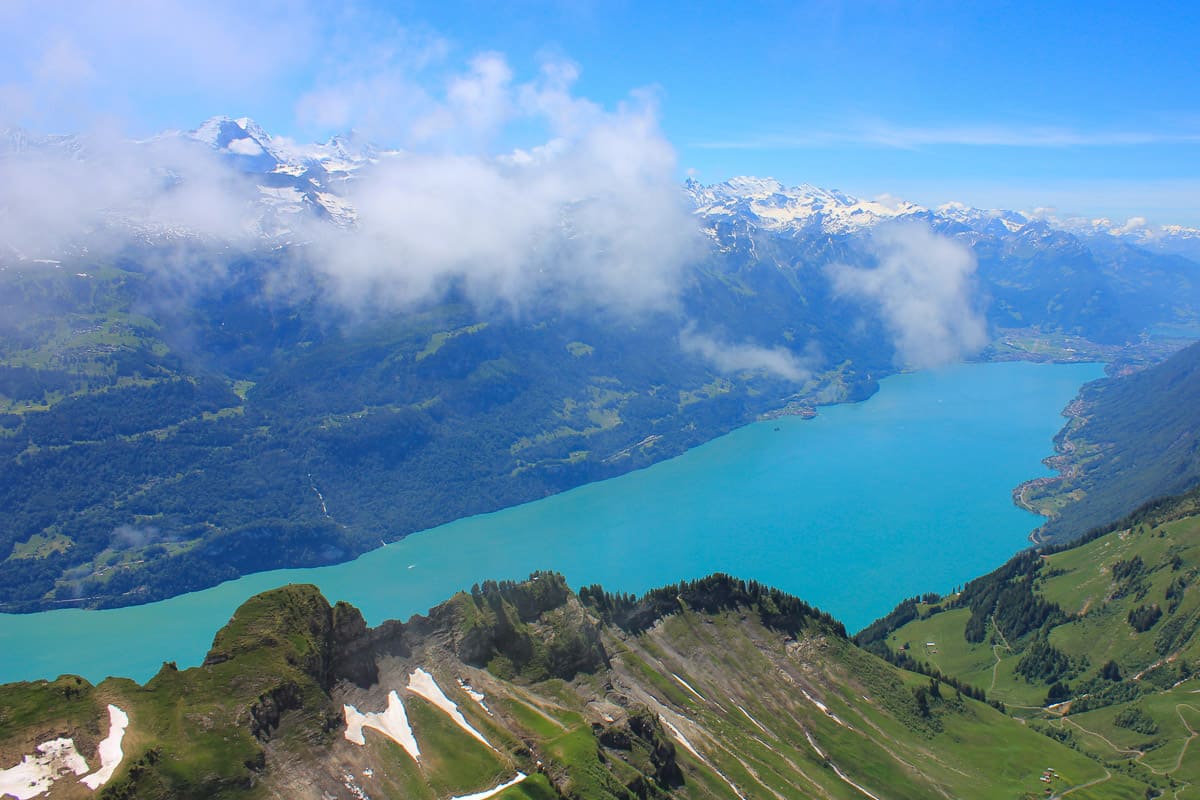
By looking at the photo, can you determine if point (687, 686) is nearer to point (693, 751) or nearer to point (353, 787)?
point (693, 751)

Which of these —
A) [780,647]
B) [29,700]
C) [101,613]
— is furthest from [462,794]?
[101,613]

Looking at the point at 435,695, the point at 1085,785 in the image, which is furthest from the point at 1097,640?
the point at 435,695

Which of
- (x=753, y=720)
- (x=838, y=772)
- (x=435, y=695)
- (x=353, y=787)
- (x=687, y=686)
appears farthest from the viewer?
(x=687, y=686)

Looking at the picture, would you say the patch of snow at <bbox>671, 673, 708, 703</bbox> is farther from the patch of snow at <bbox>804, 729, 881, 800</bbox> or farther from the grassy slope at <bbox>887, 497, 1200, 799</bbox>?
the grassy slope at <bbox>887, 497, 1200, 799</bbox>

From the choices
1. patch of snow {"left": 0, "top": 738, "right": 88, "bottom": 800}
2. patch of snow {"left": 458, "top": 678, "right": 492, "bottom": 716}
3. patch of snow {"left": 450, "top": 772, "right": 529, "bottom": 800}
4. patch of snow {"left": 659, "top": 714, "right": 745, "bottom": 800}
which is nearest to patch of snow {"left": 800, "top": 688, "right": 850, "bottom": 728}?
patch of snow {"left": 659, "top": 714, "right": 745, "bottom": 800}

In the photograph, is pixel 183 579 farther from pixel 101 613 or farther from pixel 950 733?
pixel 950 733

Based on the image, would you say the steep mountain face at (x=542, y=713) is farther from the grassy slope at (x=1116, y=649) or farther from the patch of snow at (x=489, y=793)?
the grassy slope at (x=1116, y=649)
